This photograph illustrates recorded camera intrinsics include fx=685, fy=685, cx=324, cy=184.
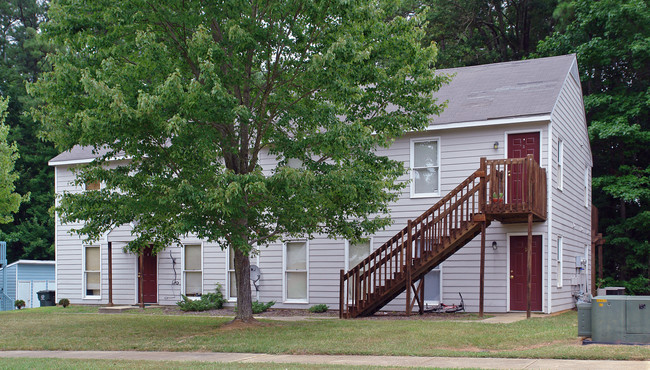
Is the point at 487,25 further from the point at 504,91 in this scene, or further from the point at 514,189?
the point at 514,189

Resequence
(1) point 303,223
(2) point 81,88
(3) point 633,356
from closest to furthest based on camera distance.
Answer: (3) point 633,356
(2) point 81,88
(1) point 303,223

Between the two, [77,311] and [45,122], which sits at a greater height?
[45,122]

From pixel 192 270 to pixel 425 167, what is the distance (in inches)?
343

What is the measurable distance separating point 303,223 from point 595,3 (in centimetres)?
1848

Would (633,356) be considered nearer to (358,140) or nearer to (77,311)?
(358,140)

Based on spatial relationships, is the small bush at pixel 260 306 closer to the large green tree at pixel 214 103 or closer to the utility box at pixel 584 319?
the large green tree at pixel 214 103

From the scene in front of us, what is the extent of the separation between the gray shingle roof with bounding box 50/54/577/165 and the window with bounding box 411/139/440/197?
0.83 m

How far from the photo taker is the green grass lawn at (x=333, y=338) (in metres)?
10.8

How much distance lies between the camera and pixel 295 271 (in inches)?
830

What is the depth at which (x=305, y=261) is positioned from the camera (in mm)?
21078

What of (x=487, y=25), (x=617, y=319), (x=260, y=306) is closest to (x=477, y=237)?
(x=260, y=306)

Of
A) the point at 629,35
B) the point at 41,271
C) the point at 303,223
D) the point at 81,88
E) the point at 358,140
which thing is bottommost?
the point at 41,271

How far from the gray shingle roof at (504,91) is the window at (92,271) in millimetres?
6174

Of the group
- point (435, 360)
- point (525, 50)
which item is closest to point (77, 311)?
point (435, 360)
